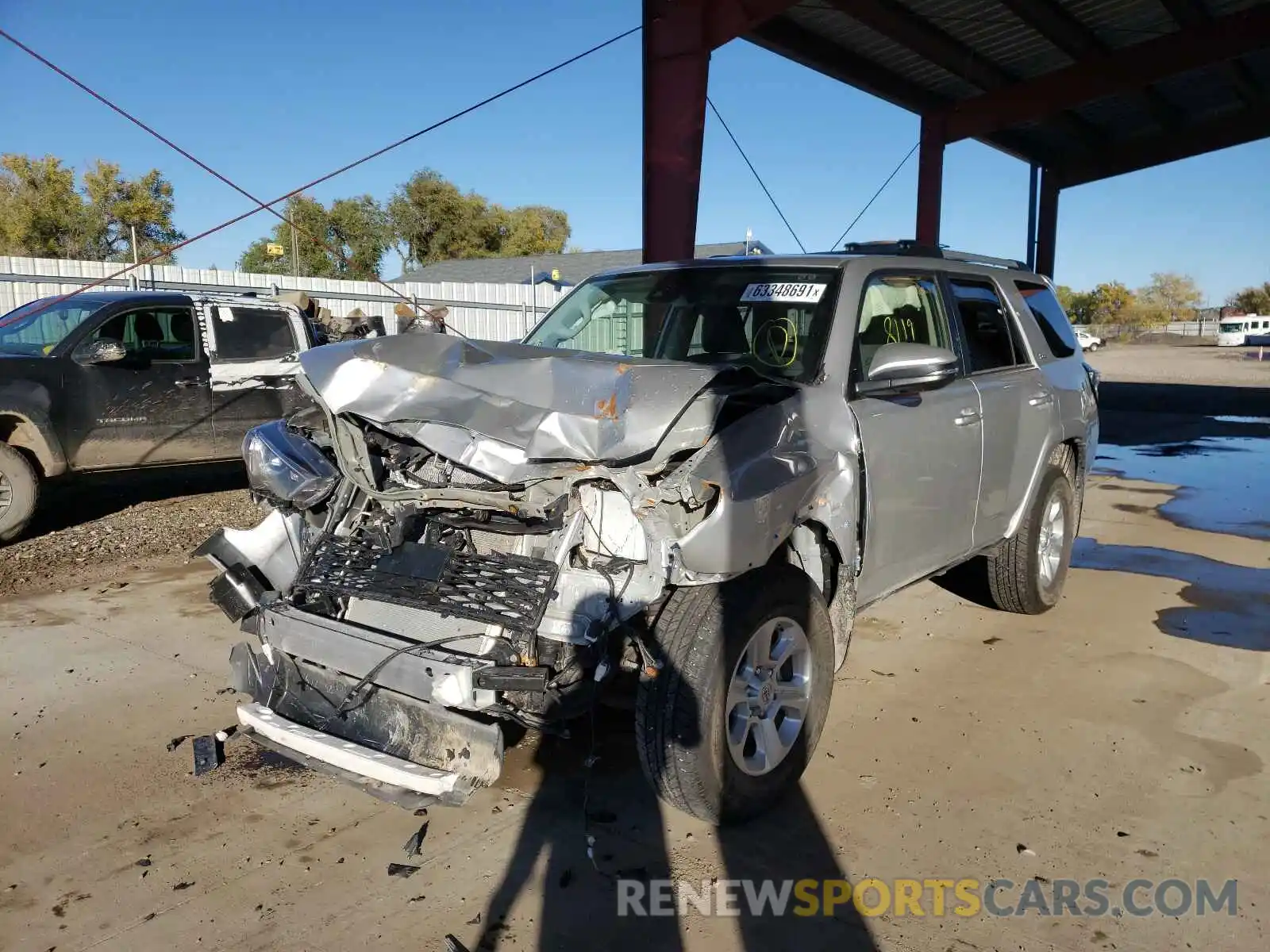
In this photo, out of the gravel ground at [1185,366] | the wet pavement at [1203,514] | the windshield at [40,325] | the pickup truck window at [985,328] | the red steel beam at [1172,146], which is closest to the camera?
the pickup truck window at [985,328]

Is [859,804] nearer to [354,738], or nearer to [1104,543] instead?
[354,738]

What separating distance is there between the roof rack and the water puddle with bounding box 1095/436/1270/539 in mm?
3906

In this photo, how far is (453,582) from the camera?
10.5 ft

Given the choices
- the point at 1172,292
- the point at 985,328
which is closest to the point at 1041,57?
the point at 985,328

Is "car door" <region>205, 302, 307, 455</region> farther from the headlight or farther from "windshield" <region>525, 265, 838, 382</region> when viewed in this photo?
the headlight

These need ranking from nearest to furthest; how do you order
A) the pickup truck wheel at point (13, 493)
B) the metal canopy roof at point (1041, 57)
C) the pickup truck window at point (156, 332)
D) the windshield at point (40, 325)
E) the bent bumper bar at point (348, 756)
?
1. the bent bumper bar at point (348, 756)
2. the pickup truck wheel at point (13, 493)
3. the windshield at point (40, 325)
4. the pickup truck window at point (156, 332)
5. the metal canopy roof at point (1041, 57)

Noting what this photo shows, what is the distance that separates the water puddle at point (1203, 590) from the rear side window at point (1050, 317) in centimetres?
171

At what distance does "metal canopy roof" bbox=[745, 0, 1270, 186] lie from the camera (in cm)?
1345

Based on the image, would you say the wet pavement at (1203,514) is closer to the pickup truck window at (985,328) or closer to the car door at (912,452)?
the pickup truck window at (985,328)

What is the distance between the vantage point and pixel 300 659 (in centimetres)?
342

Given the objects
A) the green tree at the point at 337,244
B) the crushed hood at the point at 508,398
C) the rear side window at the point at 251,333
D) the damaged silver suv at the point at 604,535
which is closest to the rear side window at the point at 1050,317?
the damaged silver suv at the point at 604,535

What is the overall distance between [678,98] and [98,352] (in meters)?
5.96

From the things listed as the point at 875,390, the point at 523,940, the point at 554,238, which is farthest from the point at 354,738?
the point at 554,238

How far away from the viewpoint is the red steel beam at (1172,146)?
1978cm
